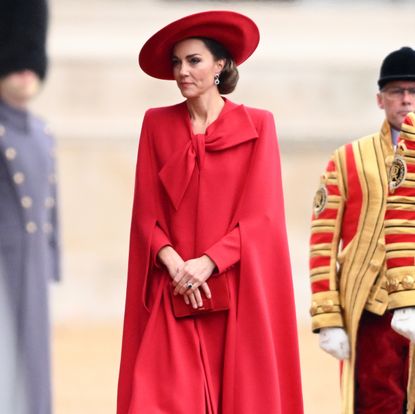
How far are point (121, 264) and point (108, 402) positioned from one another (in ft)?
18.1

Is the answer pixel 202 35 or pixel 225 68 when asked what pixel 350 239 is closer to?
pixel 225 68

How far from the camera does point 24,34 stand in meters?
7.62

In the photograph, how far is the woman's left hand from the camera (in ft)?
22.9

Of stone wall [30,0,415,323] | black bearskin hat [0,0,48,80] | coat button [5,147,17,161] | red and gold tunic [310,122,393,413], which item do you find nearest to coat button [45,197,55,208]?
coat button [5,147,17,161]

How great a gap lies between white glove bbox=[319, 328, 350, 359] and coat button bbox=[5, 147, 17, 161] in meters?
1.67

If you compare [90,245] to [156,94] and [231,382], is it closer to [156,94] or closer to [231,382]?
[156,94]

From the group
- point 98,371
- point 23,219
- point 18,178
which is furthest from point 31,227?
point 98,371

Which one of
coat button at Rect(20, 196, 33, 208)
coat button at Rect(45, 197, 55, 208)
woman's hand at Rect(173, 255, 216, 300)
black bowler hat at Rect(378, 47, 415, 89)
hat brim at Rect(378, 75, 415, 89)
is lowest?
woman's hand at Rect(173, 255, 216, 300)

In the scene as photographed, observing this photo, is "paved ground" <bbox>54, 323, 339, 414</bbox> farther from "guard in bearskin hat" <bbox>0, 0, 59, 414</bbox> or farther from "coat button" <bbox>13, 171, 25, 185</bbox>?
"coat button" <bbox>13, 171, 25, 185</bbox>

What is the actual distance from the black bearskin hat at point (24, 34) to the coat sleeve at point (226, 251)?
3.90ft

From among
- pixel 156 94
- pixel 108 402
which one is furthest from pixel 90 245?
pixel 108 402

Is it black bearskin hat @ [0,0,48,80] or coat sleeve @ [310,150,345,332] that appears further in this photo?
coat sleeve @ [310,150,345,332]

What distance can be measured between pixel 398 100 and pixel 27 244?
1866 mm

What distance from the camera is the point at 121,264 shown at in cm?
1733
